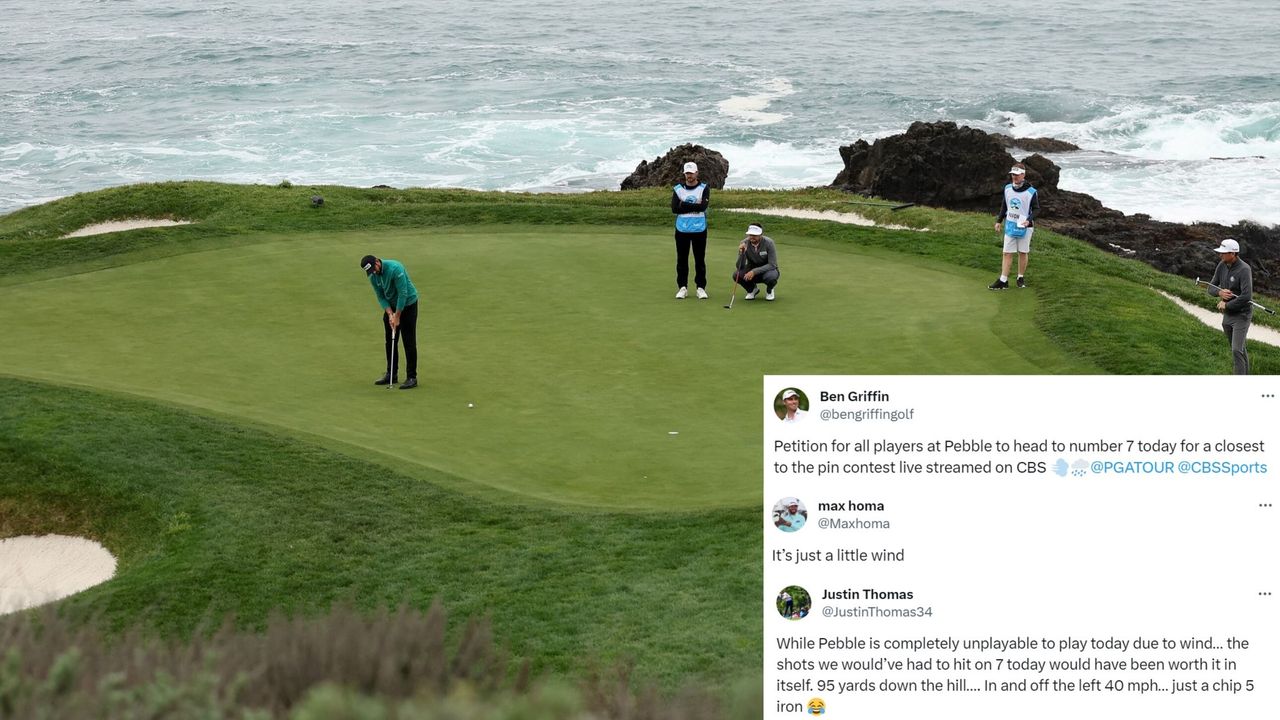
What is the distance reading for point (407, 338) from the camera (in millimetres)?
15562

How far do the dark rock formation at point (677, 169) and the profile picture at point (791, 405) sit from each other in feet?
106

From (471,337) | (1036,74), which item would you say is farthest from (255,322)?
(1036,74)

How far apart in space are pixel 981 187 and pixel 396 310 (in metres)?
24.6

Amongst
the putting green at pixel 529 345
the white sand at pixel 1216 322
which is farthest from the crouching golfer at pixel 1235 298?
the white sand at pixel 1216 322

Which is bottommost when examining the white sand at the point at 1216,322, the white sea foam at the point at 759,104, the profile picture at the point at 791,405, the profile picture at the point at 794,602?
the white sand at the point at 1216,322

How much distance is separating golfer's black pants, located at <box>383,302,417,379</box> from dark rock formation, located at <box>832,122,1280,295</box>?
21525 millimetres

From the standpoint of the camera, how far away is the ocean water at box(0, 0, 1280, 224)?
5606 cm

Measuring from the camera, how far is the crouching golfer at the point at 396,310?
50.8ft

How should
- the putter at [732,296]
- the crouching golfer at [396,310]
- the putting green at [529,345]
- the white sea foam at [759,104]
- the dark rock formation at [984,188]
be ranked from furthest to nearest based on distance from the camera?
the white sea foam at [759,104] → the dark rock formation at [984,188] → the putter at [732,296] → the crouching golfer at [396,310] → the putting green at [529,345]

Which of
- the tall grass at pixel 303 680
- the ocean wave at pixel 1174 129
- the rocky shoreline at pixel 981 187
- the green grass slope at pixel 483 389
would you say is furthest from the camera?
the ocean wave at pixel 1174 129

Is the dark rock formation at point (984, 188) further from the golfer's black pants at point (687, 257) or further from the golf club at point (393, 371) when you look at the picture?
the golf club at point (393, 371)

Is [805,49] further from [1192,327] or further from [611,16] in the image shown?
[1192,327]

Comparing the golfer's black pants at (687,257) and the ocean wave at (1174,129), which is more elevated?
the ocean wave at (1174,129)

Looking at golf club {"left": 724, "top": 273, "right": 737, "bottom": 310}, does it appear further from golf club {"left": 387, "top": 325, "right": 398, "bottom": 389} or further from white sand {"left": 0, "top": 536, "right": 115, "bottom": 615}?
white sand {"left": 0, "top": 536, "right": 115, "bottom": 615}
